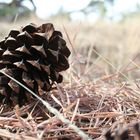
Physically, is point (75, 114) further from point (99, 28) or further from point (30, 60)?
point (99, 28)

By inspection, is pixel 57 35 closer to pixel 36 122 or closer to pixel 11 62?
pixel 11 62

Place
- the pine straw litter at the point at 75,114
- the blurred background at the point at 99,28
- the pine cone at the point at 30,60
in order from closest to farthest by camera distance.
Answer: the pine straw litter at the point at 75,114 → the pine cone at the point at 30,60 → the blurred background at the point at 99,28

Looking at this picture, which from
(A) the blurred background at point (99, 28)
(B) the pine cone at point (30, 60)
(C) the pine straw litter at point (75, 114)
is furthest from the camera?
(A) the blurred background at point (99, 28)

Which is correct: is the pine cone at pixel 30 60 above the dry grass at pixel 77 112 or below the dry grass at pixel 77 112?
above

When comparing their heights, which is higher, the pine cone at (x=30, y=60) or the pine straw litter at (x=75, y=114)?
the pine cone at (x=30, y=60)

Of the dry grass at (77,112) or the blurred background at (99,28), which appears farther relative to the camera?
the blurred background at (99,28)

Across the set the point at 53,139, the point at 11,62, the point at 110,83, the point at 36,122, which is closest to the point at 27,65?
the point at 11,62
